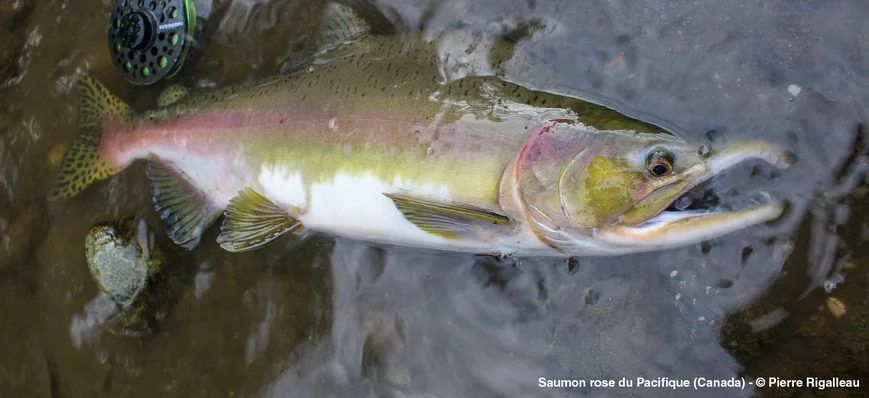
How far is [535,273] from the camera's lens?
303 centimetres

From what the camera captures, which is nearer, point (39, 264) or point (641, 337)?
point (641, 337)

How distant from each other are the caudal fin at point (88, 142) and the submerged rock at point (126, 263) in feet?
1.14

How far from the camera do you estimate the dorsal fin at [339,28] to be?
327 centimetres

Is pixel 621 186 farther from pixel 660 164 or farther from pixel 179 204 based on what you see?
pixel 179 204

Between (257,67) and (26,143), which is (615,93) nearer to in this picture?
(257,67)

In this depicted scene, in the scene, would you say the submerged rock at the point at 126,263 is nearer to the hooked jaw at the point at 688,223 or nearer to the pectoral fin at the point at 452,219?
the pectoral fin at the point at 452,219

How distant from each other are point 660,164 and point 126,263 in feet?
10.6

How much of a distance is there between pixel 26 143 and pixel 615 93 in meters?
4.15

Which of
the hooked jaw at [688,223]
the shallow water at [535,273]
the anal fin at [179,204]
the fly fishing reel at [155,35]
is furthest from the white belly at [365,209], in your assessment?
the fly fishing reel at [155,35]

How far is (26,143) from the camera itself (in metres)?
4.18

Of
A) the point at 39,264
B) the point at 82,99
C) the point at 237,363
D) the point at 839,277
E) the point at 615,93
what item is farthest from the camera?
the point at 39,264

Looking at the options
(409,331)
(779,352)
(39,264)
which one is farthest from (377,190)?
(39,264)

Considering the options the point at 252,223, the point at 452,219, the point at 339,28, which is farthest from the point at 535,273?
the point at 339,28

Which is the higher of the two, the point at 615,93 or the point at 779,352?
the point at 615,93
